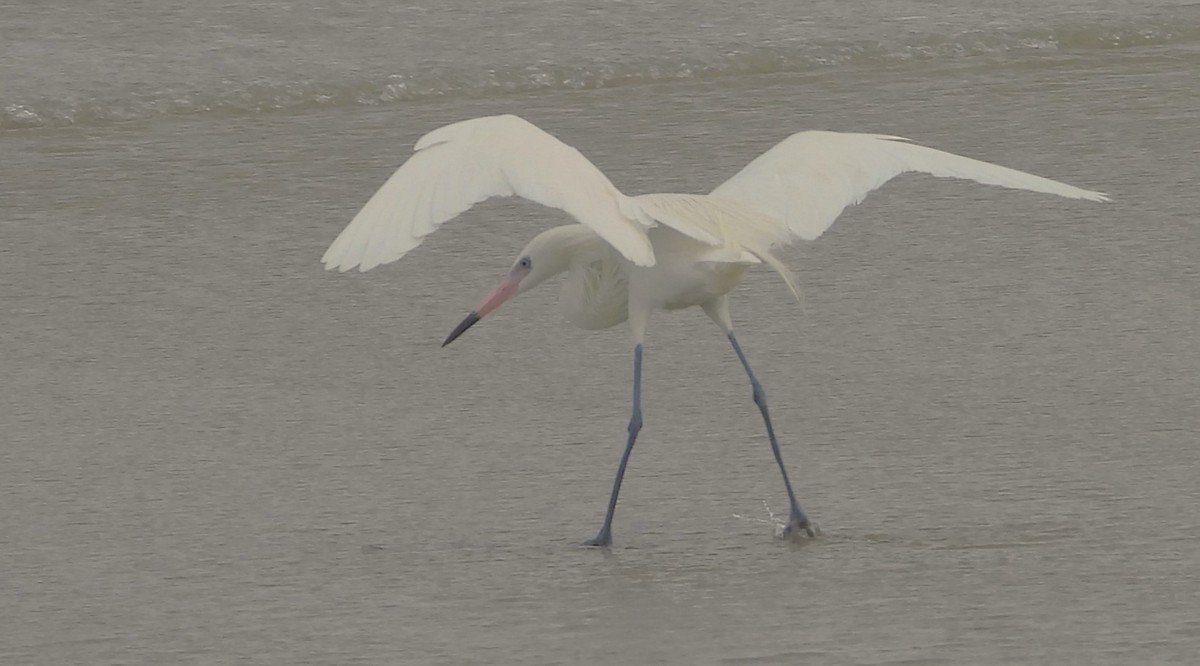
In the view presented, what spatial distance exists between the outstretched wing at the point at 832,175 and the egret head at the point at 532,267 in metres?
0.37

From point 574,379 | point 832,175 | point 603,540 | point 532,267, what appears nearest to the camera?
point 603,540

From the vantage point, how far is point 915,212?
6.82m

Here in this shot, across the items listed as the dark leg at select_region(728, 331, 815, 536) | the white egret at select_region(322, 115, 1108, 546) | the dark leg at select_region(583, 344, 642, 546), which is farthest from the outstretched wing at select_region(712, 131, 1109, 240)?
the dark leg at select_region(583, 344, 642, 546)

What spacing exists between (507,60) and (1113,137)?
2471 millimetres

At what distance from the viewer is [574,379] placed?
5.54 metres

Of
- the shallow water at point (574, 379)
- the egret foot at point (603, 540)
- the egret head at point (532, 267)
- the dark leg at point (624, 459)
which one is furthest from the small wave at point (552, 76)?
the egret foot at point (603, 540)

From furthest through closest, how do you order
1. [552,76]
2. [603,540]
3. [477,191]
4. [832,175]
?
[552,76], [832,175], [603,540], [477,191]

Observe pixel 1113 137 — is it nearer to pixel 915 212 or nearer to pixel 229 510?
pixel 915 212

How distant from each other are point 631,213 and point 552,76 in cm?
433

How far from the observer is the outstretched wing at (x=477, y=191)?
13.6 feet

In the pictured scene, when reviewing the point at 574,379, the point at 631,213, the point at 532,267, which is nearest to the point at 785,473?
the point at 631,213

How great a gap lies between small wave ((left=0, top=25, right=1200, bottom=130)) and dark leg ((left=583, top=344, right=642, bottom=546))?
3793 mm

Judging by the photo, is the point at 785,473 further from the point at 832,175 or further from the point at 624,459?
the point at 832,175

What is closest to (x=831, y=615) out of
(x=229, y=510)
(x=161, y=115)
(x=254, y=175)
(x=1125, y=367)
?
(x=229, y=510)
